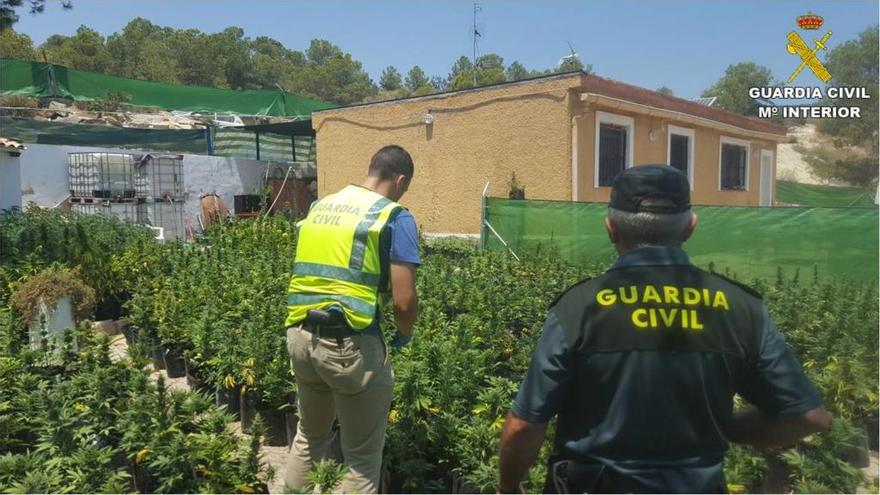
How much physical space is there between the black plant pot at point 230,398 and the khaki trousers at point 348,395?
5.23 ft

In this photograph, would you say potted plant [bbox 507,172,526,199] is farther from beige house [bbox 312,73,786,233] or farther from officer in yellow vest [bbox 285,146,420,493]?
officer in yellow vest [bbox 285,146,420,493]

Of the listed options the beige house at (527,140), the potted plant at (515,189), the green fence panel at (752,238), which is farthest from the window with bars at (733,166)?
the green fence panel at (752,238)

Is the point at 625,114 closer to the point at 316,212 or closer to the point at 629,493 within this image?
the point at 316,212

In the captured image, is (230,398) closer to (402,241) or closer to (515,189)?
(402,241)

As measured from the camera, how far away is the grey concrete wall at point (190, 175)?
1442 cm

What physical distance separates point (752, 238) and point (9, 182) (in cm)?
1250

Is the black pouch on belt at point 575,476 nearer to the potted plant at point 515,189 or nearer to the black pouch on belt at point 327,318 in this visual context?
the black pouch on belt at point 327,318

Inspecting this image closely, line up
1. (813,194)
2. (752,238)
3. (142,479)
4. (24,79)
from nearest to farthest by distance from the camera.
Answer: (142,479) → (752,238) → (813,194) → (24,79)

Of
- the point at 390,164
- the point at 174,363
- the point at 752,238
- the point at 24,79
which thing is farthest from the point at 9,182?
the point at 752,238

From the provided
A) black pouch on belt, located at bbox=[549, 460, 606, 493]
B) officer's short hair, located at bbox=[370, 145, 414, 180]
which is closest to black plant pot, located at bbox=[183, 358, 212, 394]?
officer's short hair, located at bbox=[370, 145, 414, 180]

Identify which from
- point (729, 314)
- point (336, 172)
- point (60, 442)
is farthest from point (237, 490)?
point (336, 172)

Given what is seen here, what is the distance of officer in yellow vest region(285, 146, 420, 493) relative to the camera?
263 cm

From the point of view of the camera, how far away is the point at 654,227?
1610mm

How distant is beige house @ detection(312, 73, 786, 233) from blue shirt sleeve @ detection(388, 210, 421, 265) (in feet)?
29.3
